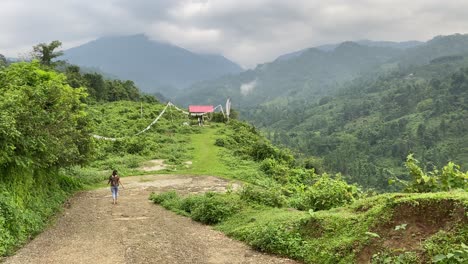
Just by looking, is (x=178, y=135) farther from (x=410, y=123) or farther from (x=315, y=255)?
(x=410, y=123)

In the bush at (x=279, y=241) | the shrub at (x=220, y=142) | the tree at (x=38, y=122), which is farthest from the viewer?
the shrub at (x=220, y=142)

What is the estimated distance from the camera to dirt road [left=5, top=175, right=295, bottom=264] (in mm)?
11094

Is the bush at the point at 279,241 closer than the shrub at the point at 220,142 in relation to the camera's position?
Yes

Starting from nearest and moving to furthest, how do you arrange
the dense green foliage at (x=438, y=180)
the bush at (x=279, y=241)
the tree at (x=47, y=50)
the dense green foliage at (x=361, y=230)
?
1. the dense green foliage at (x=361, y=230)
2. the bush at (x=279, y=241)
3. the dense green foliage at (x=438, y=180)
4. the tree at (x=47, y=50)

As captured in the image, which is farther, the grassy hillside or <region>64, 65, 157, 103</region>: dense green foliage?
<region>64, 65, 157, 103</region>: dense green foliage

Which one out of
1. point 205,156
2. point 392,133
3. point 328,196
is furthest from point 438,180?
point 392,133

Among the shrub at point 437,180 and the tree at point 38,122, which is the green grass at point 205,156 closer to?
the tree at point 38,122

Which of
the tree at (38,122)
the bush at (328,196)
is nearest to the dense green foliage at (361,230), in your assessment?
the bush at (328,196)

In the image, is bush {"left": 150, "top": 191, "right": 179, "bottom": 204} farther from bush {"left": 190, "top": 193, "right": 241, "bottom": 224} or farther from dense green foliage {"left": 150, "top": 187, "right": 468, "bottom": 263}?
dense green foliage {"left": 150, "top": 187, "right": 468, "bottom": 263}

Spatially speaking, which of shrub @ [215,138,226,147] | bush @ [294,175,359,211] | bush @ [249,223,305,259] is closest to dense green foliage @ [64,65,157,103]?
shrub @ [215,138,226,147]

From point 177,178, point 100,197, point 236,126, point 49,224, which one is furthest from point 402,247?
point 236,126

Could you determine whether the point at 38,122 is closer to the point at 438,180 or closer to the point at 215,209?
the point at 215,209

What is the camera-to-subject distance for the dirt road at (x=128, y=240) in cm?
1109

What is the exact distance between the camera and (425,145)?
114 m
